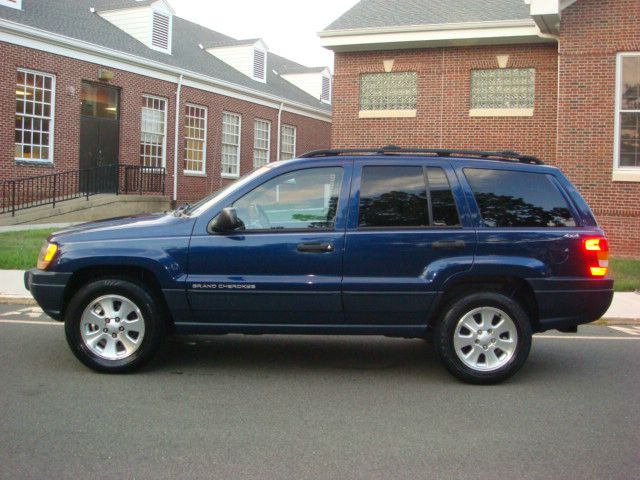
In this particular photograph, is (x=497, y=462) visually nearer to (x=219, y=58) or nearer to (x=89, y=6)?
(x=89, y=6)

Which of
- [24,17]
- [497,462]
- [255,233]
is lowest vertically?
[497,462]

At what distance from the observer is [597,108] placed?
597 inches

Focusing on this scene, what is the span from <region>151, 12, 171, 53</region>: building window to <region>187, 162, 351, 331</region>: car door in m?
21.5

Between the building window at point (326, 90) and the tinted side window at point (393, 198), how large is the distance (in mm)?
31112

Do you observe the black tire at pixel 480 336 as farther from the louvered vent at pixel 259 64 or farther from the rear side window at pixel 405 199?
the louvered vent at pixel 259 64

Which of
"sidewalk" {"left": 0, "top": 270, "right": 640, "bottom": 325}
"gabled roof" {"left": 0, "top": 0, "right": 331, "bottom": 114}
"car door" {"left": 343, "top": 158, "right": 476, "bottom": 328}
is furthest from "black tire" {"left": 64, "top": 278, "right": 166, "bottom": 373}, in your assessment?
"gabled roof" {"left": 0, "top": 0, "right": 331, "bottom": 114}

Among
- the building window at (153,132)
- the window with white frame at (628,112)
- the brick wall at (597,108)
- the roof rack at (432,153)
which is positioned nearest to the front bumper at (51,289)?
the roof rack at (432,153)

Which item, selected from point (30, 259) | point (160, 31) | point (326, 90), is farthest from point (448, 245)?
point (326, 90)

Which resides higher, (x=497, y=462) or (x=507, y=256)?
(x=507, y=256)

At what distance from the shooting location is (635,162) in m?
15.1

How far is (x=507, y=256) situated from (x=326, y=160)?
5.54ft

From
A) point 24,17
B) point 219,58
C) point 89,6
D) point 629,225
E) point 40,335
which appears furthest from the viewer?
point 219,58

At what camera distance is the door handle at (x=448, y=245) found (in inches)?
231

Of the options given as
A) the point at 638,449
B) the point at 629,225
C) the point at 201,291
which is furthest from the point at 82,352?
the point at 629,225
